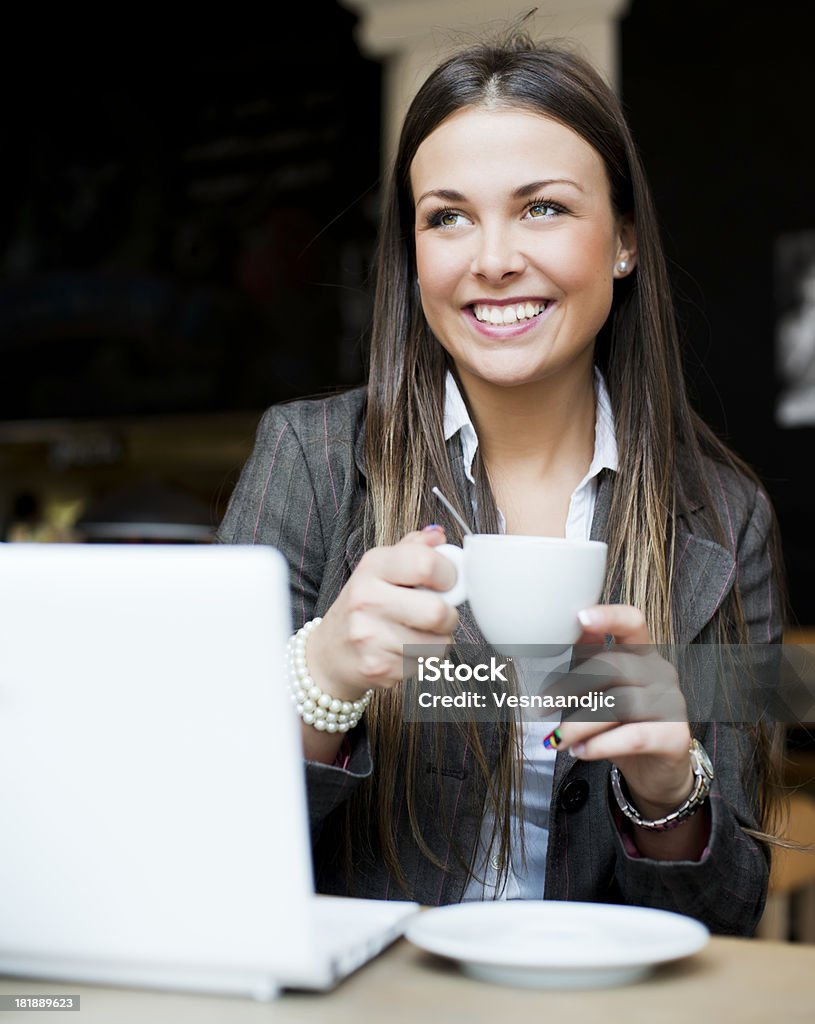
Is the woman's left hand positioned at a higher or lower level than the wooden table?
higher

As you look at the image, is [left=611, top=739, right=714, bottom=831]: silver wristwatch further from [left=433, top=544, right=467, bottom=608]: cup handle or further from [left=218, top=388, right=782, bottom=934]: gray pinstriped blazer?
[left=433, top=544, right=467, bottom=608]: cup handle

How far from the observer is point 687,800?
3.18 ft

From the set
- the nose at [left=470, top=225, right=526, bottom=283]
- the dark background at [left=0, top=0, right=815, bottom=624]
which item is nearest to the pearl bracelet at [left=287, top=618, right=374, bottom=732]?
the nose at [left=470, top=225, right=526, bottom=283]

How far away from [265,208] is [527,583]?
353 cm

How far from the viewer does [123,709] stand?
64 centimetres

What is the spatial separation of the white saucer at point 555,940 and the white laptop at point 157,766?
0.31 feet

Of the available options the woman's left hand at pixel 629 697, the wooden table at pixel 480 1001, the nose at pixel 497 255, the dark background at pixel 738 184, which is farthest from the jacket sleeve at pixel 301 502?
the dark background at pixel 738 184

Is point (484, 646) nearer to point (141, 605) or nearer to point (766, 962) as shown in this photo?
point (766, 962)

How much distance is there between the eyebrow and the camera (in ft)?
4.10

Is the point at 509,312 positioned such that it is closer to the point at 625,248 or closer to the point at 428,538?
the point at 625,248

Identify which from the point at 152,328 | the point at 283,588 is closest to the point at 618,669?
the point at 283,588

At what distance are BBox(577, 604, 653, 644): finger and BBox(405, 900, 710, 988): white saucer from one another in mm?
173

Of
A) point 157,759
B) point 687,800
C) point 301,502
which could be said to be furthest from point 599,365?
point 157,759

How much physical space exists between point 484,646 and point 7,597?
684 mm
